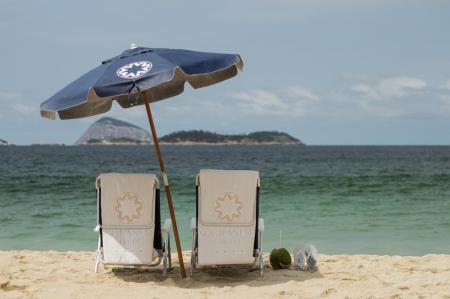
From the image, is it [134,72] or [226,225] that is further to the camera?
[226,225]

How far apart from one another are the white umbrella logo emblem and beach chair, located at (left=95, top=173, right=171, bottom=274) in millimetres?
952

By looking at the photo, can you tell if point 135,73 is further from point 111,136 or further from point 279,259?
point 111,136

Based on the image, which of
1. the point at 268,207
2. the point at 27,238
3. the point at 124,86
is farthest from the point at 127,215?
the point at 268,207

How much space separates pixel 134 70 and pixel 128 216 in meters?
1.36

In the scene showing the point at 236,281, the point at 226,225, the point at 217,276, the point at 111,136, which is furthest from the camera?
the point at 111,136

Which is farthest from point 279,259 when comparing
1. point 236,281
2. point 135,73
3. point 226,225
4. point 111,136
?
point 111,136

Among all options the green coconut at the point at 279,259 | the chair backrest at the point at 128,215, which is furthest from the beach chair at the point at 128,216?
the green coconut at the point at 279,259

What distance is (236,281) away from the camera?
554 centimetres

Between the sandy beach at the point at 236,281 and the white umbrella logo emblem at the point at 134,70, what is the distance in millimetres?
1775

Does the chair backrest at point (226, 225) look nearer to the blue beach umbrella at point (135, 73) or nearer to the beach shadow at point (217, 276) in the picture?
the beach shadow at point (217, 276)

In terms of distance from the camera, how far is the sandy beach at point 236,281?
5.02 meters

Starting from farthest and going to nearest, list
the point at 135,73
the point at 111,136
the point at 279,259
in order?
1. the point at 111,136
2. the point at 279,259
3. the point at 135,73

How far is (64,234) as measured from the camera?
10102mm

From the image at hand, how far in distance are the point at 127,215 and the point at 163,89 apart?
5.97 ft
